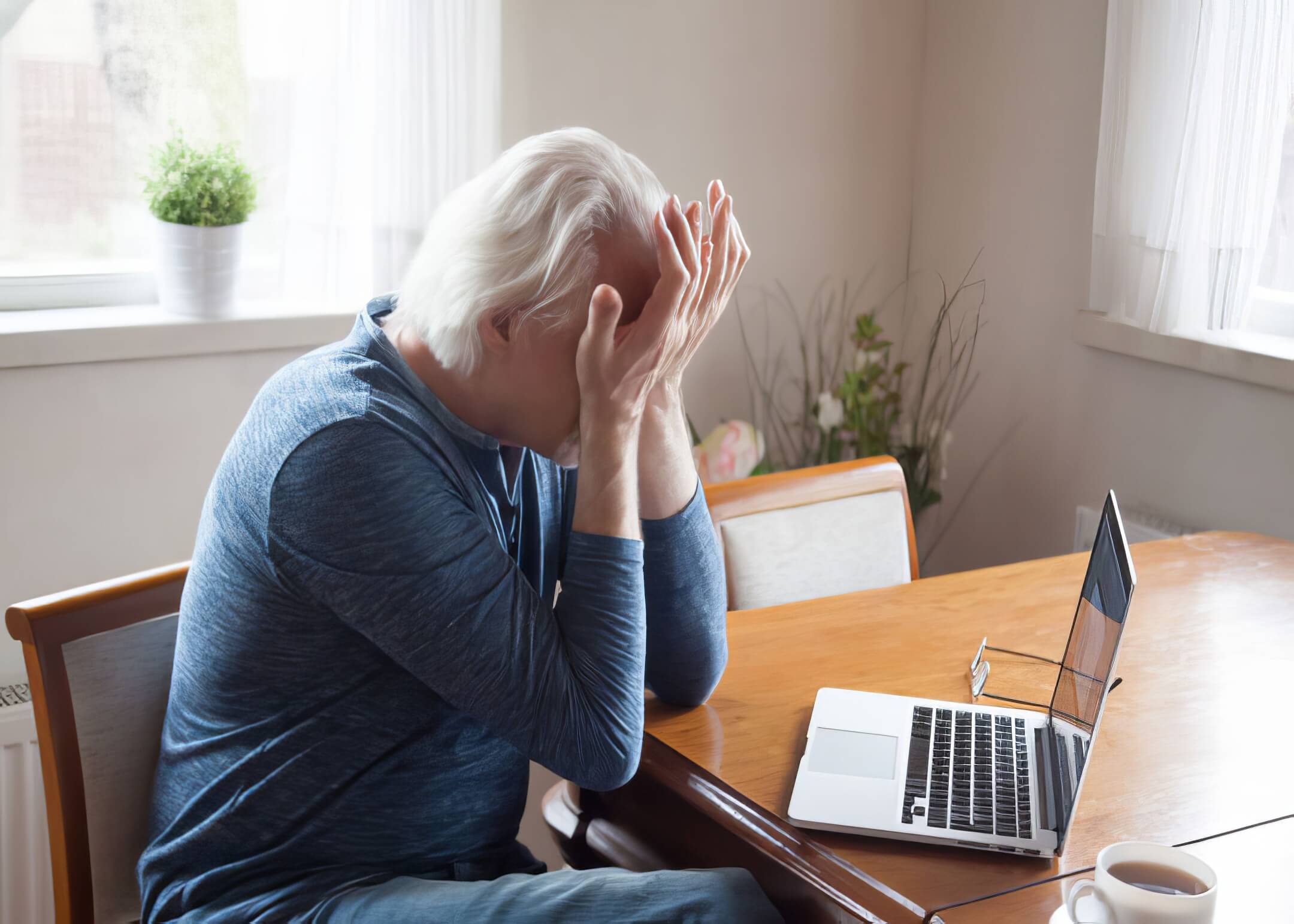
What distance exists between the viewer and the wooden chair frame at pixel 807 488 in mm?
1640

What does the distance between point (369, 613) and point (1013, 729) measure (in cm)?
63

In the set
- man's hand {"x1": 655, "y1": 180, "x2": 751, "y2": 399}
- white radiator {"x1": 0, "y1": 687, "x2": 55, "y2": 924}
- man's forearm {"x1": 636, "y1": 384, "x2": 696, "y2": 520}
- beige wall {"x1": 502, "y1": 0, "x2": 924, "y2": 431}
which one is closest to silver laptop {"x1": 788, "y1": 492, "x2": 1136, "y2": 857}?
man's forearm {"x1": 636, "y1": 384, "x2": 696, "y2": 520}

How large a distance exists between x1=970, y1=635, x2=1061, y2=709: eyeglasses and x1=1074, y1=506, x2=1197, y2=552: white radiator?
810mm

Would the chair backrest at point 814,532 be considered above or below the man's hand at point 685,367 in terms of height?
below

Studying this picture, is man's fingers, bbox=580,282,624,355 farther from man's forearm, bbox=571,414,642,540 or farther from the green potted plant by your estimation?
the green potted plant

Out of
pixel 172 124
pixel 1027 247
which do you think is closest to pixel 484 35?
pixel 172 124

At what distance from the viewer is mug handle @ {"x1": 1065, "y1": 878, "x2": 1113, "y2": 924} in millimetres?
830

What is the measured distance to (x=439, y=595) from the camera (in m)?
1.01

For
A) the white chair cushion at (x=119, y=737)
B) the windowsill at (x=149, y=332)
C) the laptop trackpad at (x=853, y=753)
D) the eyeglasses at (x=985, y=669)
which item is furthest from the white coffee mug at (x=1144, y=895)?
the windowsill at (x=149, y=332)

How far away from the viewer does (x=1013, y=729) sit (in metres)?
1.15

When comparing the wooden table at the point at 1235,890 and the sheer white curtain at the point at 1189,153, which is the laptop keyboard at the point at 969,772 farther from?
the sheer white curtain at the point at 1189,153

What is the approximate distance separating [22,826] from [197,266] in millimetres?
938

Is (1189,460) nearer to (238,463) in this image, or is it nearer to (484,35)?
(484,35)

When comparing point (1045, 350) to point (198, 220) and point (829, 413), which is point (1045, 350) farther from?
point (198, 220)
